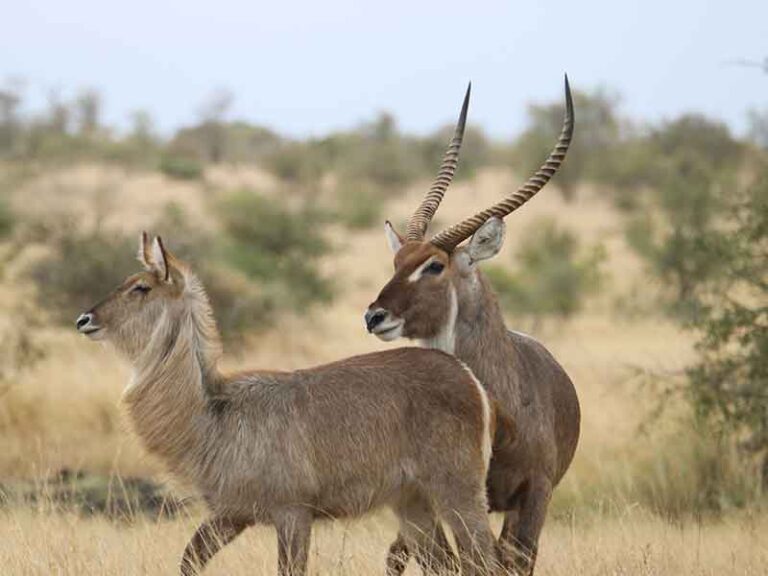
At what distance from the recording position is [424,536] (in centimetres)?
586

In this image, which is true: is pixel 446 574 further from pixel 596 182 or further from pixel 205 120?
pixel 205 120

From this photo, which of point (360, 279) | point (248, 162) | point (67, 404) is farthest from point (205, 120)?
point (67, 404)

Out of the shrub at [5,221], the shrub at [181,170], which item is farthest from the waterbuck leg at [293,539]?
the shrub at [181,170]

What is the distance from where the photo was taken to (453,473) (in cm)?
554

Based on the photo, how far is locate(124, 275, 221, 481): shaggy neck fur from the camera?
5586 millimetres

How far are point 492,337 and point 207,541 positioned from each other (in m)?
1.71

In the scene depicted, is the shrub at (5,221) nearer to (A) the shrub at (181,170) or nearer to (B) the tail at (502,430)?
(B) the tail at (502,430)

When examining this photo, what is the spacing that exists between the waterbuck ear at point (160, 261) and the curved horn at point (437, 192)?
1.46m

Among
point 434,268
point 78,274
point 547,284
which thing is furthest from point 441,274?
point 547,284

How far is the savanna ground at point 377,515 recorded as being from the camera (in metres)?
6.12

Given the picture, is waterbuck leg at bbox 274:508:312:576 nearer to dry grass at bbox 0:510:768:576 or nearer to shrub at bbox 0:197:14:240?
dry grass at bbox 0:510:768:576

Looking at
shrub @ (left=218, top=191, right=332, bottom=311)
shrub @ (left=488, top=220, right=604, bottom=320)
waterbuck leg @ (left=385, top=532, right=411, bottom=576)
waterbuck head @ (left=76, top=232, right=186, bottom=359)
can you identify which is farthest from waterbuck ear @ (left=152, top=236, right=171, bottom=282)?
shrub @ (left=488, top=220, right=604, bottom=320)

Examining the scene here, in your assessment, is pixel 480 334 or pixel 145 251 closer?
pixel 145 251

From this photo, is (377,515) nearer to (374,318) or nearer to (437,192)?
(374,318)
